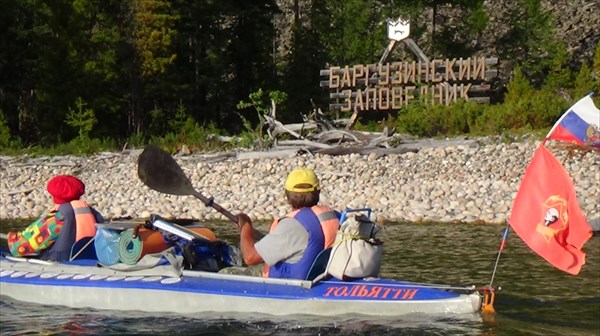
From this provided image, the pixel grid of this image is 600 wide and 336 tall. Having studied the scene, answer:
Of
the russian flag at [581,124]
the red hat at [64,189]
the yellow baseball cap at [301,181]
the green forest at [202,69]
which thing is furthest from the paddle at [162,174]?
the green forest at [202,69]

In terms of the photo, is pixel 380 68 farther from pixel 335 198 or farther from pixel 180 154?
pixel 335 198

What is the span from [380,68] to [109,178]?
8.06m

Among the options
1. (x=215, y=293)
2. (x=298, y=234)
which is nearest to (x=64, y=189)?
(x=215, y=293)

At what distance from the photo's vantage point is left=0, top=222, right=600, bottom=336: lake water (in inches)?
299

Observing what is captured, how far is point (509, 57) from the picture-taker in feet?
107

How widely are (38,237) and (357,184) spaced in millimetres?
8333

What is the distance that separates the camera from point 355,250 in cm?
766

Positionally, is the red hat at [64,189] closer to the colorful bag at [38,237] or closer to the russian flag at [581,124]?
the colorful bag at [38,237]

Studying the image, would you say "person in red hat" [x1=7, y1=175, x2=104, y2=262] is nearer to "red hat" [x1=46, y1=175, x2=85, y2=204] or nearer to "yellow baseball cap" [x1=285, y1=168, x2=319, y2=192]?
"red hat" [x1=46, y1=175, x2=85, y2=204]

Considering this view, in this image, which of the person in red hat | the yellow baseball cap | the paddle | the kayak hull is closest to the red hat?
the person in red hat

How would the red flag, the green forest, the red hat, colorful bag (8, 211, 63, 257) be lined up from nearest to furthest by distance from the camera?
the red flag, the red hat, colorful bag (8, 211, 63, 257), the green forest

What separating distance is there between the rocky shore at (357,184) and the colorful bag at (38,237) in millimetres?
6605

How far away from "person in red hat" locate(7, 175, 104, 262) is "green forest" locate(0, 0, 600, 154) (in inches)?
445

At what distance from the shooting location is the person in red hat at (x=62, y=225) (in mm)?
8875
